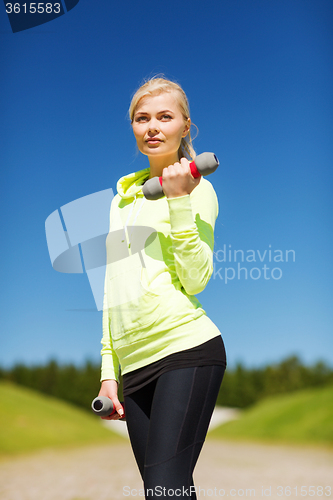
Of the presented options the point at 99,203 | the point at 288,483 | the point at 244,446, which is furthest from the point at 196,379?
the point at 244,446

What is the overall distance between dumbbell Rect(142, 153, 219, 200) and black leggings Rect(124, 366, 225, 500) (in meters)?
0.53

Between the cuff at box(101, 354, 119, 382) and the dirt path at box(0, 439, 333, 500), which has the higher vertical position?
the cuff at box(101, 354, 119, 382)

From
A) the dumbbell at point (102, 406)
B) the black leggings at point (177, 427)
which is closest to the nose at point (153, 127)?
the black leggings at point (177, 427)

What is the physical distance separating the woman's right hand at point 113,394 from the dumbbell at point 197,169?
696mm

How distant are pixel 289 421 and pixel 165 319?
13.4 m

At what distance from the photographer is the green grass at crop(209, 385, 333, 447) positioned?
1148cm

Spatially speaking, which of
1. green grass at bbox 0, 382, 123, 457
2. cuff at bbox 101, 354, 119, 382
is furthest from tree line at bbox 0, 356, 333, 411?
cuff at bbox 101, 354, 119, 382

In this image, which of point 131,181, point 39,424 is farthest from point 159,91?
point 39,424

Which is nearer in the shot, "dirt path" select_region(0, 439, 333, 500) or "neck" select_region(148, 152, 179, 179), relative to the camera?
"neck" select_region(148, 152, 179, 179)

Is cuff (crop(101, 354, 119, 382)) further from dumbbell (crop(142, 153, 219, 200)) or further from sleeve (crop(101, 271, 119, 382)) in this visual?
dumbbell (crop(142, 153, 219, 200))

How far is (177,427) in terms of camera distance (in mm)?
1166

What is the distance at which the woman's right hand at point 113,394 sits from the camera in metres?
1.43

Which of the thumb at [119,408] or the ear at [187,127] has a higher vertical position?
the ear at [187,127]

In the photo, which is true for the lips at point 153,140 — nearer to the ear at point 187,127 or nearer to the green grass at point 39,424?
the ear at point 187,127
